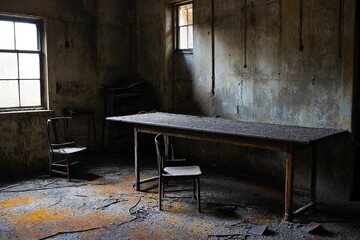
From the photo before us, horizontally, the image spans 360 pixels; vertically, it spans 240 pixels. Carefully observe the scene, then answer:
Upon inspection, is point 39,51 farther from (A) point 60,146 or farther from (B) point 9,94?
(A) point 60,146

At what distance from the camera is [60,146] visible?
6.12m

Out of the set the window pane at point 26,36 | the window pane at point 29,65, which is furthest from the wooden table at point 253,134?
the window pane at point 26,36

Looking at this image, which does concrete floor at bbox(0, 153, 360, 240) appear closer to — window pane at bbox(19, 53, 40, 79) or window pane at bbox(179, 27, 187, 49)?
window pane at bbox(19, 53, 40, 79)

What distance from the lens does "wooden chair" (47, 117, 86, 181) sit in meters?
5.73

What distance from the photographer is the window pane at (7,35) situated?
5.88 m

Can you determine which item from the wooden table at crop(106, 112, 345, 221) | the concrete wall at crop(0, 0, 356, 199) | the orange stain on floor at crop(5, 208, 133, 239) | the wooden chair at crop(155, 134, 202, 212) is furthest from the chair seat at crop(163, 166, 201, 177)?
the concrete wall at crop(0, 0, 356, 199)

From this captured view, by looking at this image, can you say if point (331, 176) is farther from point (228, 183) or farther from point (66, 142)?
point (66, 142)

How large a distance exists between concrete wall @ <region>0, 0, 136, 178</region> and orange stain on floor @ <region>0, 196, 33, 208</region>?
124 centimetres

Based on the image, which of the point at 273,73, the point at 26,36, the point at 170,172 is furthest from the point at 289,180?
the point at 26,36

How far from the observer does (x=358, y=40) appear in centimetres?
447

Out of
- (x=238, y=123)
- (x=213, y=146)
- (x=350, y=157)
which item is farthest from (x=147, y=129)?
(x=350, y=157)

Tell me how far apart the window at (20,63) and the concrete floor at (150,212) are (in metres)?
1.33

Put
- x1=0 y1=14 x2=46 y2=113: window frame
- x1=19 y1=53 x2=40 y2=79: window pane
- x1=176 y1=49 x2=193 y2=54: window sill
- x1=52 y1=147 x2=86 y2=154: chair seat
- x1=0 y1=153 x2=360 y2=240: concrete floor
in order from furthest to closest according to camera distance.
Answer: x1=176 y1=49 x2=193 y2=54: window sill, x1=19 y1=53 x2=40 y2=79: window pane, x1=0 y1=14 x2=46 y2=113: window frame, x1=52 y1=147 x2=86 y2=154: chair seat, x1=0 y1=153 x2=360 y2=240: concrete floor

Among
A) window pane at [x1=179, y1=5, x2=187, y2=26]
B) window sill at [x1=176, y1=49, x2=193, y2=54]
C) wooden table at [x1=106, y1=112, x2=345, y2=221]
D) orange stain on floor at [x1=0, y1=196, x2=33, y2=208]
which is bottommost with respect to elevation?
orange stain on floor at [x1=0, y1=196, x2=33, y2=208]
